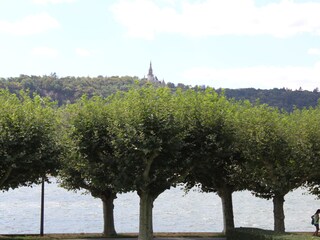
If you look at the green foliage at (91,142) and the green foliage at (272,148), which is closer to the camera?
the green foliage at (91,142)

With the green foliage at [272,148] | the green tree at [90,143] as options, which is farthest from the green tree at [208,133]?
the green tree at [90,143]

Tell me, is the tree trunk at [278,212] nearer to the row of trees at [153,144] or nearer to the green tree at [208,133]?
the row of trees at [153,144]

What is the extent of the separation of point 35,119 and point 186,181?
34.3 feet

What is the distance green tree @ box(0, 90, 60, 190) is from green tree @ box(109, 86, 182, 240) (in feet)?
11.4

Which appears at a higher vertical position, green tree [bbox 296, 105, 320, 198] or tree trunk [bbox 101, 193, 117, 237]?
green tree [bbox 296, 105, 320, 198]

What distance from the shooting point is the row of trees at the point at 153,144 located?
1122 inches

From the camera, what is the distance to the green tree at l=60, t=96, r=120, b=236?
29.2 m

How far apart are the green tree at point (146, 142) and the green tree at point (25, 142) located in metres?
3.49

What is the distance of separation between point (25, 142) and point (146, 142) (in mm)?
6052

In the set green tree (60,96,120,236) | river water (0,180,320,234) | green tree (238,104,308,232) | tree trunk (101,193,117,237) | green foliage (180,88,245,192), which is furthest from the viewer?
river water (0,180,320,234)

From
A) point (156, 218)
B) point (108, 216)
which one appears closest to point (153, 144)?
point (108, 216)

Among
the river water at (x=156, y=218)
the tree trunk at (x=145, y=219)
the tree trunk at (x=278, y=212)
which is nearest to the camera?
the tree trunk at (x=145, y=219)

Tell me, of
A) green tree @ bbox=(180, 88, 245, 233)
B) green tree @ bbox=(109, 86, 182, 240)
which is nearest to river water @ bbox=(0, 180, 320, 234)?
green tree @ bbox=(180, 88, 245, 233)

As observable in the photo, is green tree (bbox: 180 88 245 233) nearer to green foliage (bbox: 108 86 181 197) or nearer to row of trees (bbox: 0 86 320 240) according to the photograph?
row of trees (bbox: 0 86 320 240)
